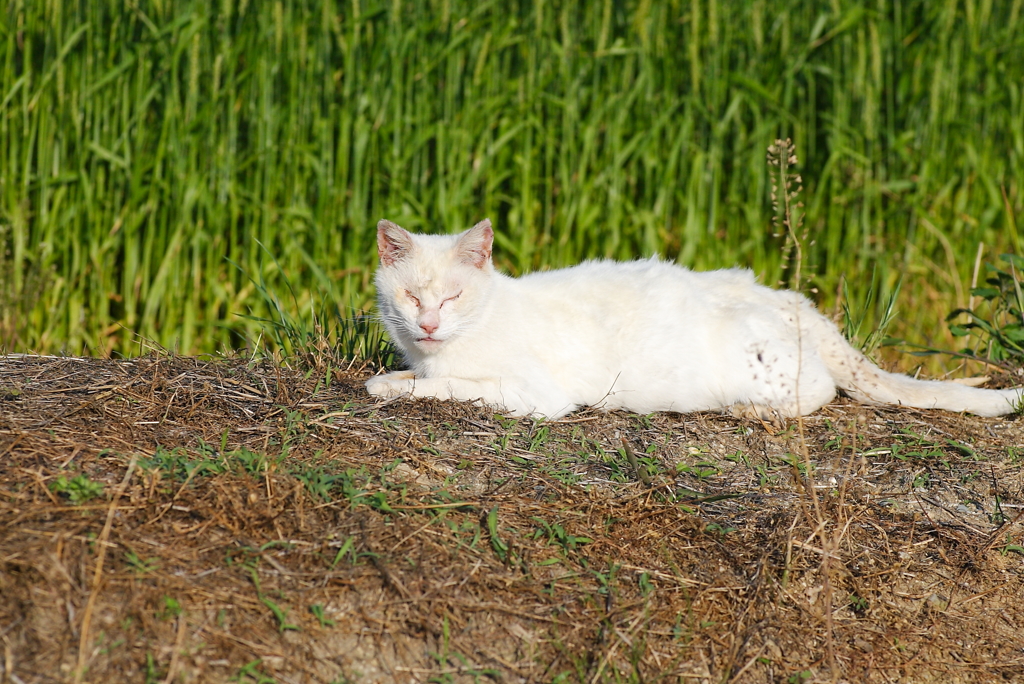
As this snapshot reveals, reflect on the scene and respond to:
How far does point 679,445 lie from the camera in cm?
299

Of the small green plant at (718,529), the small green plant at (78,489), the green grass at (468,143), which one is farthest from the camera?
the green grass at (468,143)

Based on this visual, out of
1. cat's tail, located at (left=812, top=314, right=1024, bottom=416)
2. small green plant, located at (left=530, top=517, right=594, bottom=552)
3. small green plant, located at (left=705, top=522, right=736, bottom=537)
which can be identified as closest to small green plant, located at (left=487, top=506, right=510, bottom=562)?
small green plant, located at (left=530, top=517, right=594, bottom=552)

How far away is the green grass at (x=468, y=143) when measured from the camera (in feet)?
16.3

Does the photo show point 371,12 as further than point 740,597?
Yes

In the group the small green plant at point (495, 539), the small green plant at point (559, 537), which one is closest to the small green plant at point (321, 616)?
the small green plant at point (495, 539)

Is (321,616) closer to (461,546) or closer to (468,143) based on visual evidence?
(461,546)

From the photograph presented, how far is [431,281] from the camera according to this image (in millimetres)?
3178

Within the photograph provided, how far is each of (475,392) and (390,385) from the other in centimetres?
29

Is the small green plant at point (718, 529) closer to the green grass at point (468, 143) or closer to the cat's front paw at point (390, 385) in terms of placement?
the cat's front paw at point (390, 385)

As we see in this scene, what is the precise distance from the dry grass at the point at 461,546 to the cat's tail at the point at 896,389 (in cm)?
40

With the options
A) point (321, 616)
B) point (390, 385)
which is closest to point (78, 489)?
point (321, 616)

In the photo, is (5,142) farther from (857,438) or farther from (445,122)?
(857,438)

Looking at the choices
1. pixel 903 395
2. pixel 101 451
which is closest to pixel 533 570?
pixel 101 451

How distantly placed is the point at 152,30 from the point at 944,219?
5072mm
